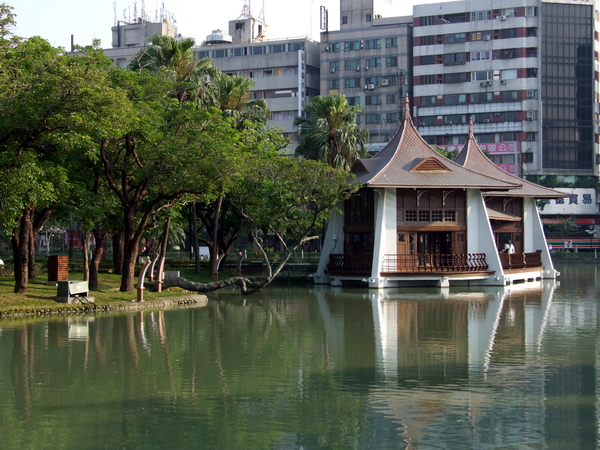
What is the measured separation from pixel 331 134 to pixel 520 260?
1259 centimetres

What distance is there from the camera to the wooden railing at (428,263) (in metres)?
Result: 39.4

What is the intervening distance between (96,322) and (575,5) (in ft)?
241

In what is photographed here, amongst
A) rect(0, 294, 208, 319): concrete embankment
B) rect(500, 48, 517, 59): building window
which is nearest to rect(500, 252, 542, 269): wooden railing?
rect(0, 294, 208, 319): concrete embankment

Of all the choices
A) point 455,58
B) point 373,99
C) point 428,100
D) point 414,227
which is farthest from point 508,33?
point 414,227

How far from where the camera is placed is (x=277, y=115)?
9312cm

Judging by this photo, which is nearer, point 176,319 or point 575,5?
point 176,319

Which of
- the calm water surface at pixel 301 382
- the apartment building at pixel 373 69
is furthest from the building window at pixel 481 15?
the calm water surface at pixel 301 382

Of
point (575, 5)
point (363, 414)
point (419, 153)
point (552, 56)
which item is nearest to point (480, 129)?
point (552, 56)

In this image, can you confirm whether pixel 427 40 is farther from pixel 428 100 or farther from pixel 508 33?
pixel 508 33

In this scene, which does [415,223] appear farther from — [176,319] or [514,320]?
[176,319]

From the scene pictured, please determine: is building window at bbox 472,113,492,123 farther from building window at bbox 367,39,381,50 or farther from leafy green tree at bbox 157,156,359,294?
leafy green tree at bbox 157,156,359,294

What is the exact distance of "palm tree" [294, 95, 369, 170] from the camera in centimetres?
4584

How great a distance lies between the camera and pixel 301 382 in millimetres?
14672

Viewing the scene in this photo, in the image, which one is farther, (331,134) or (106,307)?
(331,134)
